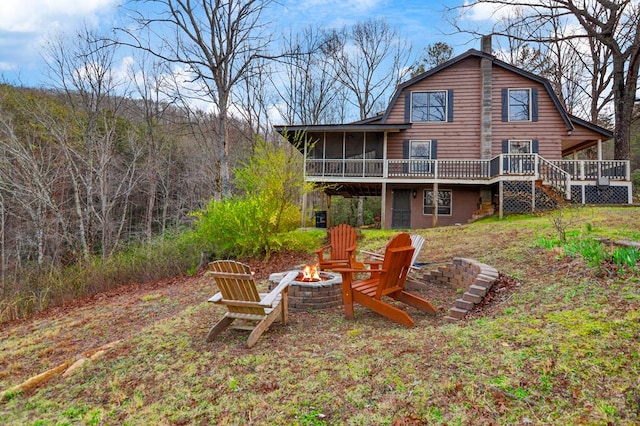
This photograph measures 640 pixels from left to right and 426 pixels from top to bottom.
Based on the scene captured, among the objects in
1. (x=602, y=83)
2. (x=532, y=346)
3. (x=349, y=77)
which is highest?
(x=349, y=77)

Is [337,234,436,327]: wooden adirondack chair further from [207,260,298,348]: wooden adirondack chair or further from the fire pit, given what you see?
[207,260,298,348]: wooden adirondack chair

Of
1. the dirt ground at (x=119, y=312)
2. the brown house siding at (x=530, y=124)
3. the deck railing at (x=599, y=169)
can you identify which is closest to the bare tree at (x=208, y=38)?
the dirt ground at (x=119, y=312)

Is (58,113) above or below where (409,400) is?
above

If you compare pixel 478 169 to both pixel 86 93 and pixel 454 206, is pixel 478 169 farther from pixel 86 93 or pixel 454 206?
pixel 86 93

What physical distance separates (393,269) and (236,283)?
6.19ft

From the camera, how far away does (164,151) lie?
20797 mm

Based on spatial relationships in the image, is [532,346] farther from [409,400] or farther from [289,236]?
[289,236]

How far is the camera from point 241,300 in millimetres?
3922

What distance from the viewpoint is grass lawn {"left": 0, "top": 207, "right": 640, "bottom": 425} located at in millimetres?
2170

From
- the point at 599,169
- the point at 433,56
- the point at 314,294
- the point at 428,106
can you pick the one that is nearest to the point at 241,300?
the point at 314,294

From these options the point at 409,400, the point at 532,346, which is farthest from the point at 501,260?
the point at 409,400

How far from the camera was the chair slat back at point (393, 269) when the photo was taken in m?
4.11

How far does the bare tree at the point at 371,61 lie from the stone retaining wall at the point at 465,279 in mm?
20822

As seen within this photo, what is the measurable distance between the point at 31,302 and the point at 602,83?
1042 inches
